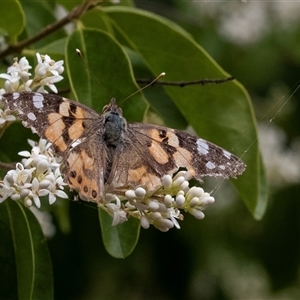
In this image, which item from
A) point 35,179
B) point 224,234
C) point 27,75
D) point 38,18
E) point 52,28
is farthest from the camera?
A: point 224,234

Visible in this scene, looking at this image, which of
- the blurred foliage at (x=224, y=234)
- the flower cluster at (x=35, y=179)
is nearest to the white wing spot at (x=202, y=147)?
the flower cluster at (x=35, y=179)

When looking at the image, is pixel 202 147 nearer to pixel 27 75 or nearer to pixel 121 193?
pixel 121 193

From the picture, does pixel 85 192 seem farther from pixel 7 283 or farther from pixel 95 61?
pixel 95 61

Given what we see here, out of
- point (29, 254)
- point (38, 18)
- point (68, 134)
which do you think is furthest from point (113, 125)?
point (38, 18)

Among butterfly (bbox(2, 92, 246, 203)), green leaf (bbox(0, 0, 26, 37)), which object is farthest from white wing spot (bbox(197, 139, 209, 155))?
green leaf (bbox(0, 0, 26, 37))

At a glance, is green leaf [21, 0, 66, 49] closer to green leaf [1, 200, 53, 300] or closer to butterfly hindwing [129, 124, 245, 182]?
green leaf [1, 200, 53, 300]
